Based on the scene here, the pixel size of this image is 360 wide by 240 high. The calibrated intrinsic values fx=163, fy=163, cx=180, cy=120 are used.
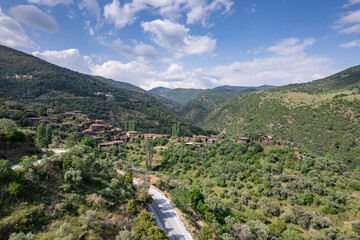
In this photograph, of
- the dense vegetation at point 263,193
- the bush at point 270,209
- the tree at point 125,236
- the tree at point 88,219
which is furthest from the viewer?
the bush at point 270,209

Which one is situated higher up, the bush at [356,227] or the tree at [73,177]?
the tree at [73,177]

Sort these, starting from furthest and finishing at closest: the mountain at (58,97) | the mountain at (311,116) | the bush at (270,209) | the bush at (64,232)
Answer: the mountain at (58,97), the mountain at (311,116), the bush at (270,209), the bush at (64,232)

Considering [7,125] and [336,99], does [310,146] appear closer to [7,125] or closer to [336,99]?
[336,99]

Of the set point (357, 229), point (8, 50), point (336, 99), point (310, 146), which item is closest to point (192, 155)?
point (357, 229)

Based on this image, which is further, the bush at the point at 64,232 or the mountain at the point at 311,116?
the mountain at the point at 311,116

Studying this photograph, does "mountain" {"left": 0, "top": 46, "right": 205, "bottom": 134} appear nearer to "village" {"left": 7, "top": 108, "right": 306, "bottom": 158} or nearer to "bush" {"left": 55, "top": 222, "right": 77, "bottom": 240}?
"village" {"left": 7, "top": 108, "right": 306, "bottom": 158}

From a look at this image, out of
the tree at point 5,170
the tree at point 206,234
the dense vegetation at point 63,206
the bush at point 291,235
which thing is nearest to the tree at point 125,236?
the dense vegetation at point 63,206

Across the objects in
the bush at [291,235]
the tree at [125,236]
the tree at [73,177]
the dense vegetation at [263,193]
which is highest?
the tree at [73,177]

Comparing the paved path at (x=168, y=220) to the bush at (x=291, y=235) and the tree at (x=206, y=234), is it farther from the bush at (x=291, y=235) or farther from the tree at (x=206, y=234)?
the bush at (x=291, y=235)
